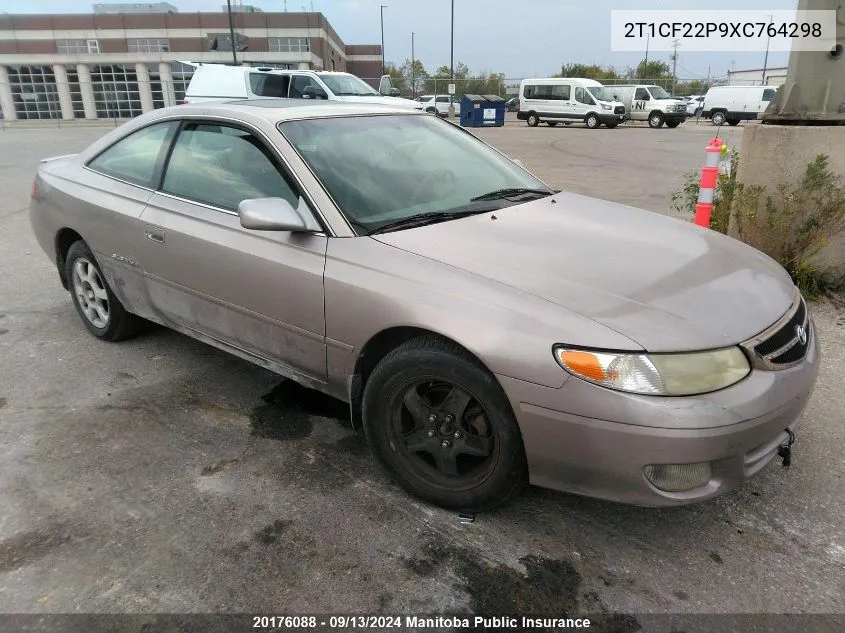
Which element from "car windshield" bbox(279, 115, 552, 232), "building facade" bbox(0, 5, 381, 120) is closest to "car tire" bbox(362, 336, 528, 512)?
"car windshield" bbox(279, 115, 552, 232)

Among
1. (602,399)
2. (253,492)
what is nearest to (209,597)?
(253,492)

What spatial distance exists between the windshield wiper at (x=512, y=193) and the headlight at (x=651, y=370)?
131cm

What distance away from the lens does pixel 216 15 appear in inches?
2228

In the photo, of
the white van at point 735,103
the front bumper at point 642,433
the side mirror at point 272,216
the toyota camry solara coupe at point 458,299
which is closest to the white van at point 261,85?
the toyota camry solara coupe at point 458,299

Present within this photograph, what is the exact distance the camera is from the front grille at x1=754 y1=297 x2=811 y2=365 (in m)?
2.21

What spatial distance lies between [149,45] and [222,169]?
60.7m

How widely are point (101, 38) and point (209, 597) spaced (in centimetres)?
6277

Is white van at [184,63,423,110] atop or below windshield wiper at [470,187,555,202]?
atop

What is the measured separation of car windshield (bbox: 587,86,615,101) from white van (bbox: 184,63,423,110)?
15.8 meters

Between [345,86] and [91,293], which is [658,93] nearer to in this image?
[345,86]

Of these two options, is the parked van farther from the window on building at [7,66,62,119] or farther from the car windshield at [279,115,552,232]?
the window on building at [7,66,62,119]

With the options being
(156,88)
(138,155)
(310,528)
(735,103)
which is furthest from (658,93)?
(156,88)

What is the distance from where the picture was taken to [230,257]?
2.99 metres

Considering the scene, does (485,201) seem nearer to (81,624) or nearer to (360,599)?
(360,599)
